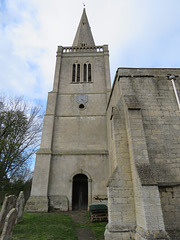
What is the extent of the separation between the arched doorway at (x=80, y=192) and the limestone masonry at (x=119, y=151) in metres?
0.07

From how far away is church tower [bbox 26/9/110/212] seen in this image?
11.3m

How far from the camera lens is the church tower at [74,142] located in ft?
37.1

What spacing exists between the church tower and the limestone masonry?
7 cm

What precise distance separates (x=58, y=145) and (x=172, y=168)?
9484 mm

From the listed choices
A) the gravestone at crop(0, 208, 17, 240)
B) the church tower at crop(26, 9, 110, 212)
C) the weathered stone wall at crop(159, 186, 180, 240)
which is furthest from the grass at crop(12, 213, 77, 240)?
the church tower at crop(26, 9, 110, 212)

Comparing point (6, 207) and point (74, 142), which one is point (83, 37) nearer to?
point (74, 142)

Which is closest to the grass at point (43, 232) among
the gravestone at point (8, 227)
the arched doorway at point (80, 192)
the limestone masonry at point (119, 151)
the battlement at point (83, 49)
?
the gravestone at point (8, 227)

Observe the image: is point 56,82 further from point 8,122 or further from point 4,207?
point 4,207

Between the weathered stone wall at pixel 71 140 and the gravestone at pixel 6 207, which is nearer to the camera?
the gravestone at pixel 6 207

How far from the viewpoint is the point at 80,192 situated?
41.4 ft

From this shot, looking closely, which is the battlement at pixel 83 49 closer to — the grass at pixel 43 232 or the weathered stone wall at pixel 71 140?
the weathered stone wall at pixel 71 140

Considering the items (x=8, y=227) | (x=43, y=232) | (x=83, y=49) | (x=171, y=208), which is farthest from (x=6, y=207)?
(x=83, y=49)

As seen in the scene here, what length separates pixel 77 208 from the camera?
12.0 meters

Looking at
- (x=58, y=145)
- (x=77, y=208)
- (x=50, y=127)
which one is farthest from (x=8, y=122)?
(x=77, y=208)
